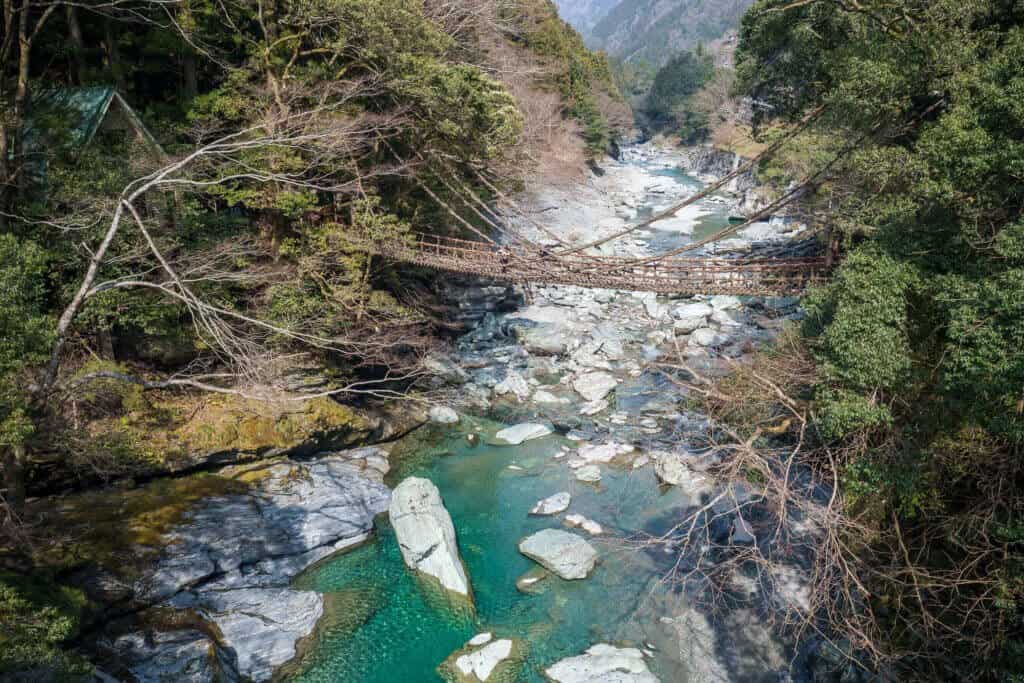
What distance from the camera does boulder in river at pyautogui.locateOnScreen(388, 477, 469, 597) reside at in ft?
21.0

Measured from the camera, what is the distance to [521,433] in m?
9.37

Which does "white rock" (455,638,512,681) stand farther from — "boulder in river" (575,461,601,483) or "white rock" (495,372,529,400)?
"white rock" (495,372,529,400)

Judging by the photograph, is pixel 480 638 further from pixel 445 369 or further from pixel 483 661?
pixel 445 369

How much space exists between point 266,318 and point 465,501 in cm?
380

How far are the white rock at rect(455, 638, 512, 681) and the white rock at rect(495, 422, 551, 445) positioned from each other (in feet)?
12.7

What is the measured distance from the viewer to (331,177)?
907 cm

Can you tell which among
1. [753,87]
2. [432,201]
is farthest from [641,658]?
[753,87]

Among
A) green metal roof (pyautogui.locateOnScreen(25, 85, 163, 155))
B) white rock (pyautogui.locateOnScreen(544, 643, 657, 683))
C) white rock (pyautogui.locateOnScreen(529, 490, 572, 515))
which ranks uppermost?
green metal roof (pyautogui.locateOnScreen(25, 85, 163, 155))

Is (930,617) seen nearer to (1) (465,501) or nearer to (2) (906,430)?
(2) (906,430)

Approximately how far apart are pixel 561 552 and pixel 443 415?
3917 millimetres

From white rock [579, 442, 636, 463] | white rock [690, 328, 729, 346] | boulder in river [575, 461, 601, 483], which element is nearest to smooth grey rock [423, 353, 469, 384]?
white rock [579, 442, 636, 463]

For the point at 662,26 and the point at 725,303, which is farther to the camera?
the point at 662,26

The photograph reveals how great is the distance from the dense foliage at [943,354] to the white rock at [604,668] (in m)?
2.09

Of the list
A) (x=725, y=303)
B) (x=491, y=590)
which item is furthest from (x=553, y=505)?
(x=725, y=303)
